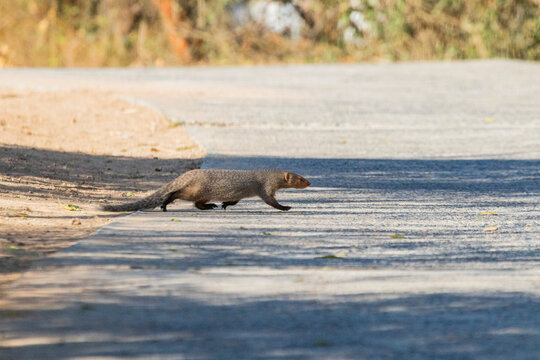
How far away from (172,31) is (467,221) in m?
20.2

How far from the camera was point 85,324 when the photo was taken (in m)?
4.25

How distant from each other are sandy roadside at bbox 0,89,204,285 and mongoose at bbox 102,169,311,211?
0.35 m

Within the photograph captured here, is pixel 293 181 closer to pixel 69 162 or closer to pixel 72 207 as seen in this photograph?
pixel 72 207

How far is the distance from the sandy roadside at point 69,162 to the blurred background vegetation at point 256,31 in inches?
396

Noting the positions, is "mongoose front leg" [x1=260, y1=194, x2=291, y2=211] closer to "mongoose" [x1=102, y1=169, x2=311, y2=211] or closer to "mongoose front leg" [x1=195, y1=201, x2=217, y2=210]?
"mongoose" [x1=102, y1=169, x2=311, y2=211]

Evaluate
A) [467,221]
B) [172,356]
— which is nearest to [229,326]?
[172,356]

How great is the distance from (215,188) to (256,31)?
19339 millimetres

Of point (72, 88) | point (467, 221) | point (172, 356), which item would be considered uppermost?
point (72, 88)

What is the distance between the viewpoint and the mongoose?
6.95 metres

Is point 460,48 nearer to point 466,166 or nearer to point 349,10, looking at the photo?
point 349,10

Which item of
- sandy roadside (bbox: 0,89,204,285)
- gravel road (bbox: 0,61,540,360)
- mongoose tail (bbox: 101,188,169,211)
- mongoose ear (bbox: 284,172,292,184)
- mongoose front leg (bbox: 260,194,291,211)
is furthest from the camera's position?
mongoose ear (bbox: 284,172,292,184)

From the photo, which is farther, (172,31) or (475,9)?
(172,31)

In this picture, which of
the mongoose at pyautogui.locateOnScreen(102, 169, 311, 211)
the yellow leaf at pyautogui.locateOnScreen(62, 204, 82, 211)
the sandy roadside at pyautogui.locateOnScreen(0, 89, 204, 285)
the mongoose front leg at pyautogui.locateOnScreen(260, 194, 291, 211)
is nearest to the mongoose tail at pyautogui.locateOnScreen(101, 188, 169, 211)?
the mongoose at pyautogui.locateOnScreen(102, 169, 311, 211)

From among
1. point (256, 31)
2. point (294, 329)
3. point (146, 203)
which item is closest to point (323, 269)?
point (294, 329)
